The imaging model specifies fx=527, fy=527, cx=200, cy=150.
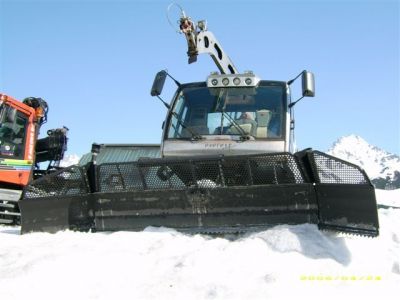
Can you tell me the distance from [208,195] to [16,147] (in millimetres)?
6383

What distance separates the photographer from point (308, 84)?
6816 mm

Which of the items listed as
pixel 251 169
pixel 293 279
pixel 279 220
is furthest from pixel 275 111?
pixel 293 279

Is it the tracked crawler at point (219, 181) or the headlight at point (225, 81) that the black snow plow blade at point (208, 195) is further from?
the headlight at point (225, 81)

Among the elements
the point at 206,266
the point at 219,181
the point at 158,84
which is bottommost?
the point at 206,266

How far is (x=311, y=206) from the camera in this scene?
222 inches

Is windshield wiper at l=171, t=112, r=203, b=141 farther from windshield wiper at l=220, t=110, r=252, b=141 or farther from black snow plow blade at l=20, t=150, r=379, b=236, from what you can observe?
black snow plow blade at l=20, t=150, r=379, b=236

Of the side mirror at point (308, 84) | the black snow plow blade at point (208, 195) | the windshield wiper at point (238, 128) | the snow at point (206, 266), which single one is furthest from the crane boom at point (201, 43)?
the snow at point (206, 266)

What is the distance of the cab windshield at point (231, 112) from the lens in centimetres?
692

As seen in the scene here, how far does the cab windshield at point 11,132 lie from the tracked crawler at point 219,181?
4.40 meters

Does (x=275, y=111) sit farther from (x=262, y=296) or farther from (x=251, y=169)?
(x=262, y=296)

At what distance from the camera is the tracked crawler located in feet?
18.2

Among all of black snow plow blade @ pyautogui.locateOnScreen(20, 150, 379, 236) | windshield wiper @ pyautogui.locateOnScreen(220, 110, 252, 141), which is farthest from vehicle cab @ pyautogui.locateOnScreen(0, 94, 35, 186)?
windshield wiper @ pyautogui.locateOnScreen(220, 110, 252, 141)

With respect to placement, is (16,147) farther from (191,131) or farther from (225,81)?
(225,81)

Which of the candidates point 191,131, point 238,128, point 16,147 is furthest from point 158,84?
point 16,147
